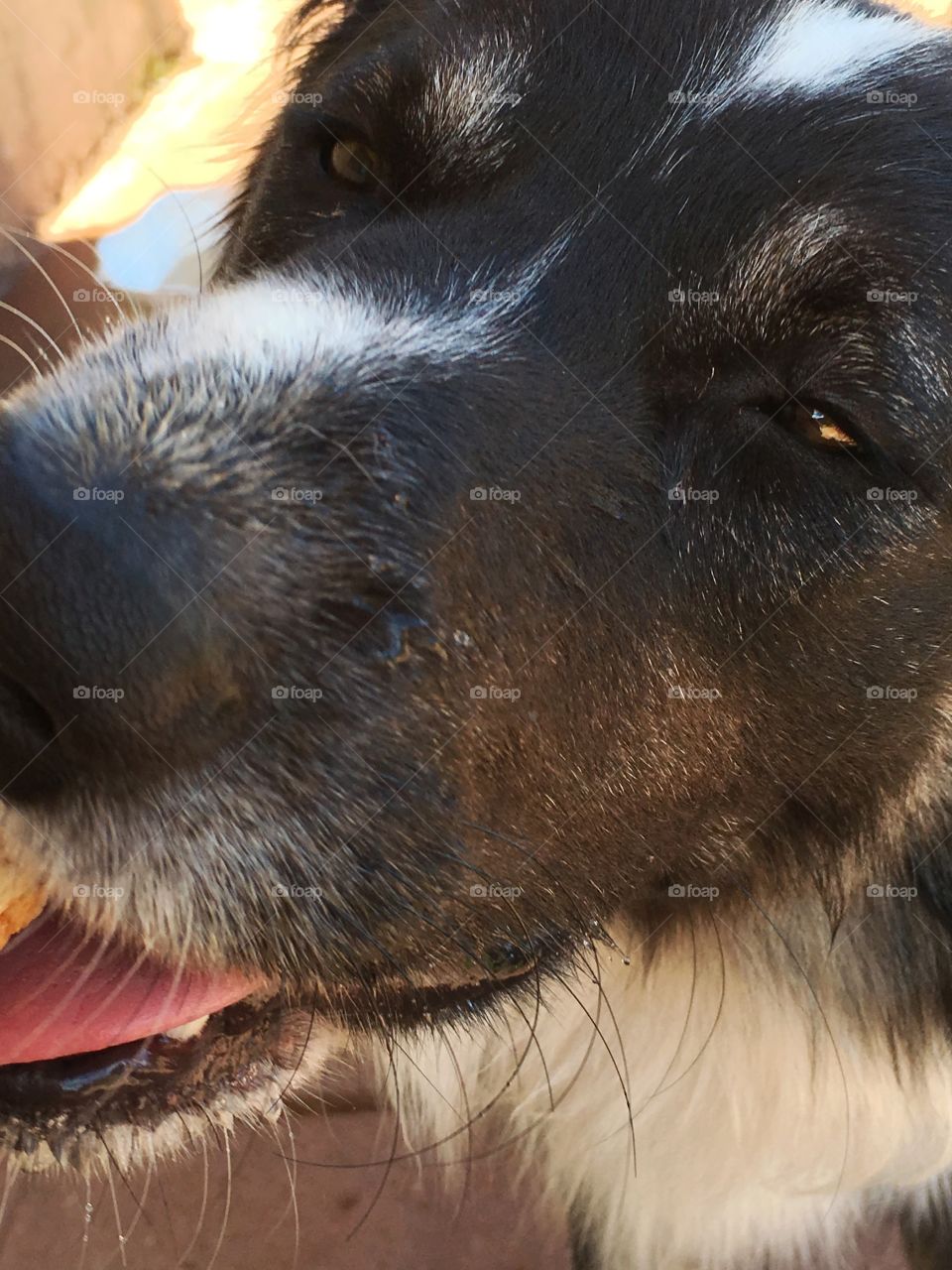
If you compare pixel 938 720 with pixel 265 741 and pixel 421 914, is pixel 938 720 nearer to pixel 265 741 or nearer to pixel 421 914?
pixel 421 914

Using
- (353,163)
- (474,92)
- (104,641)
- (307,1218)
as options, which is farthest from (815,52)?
(307,1218)

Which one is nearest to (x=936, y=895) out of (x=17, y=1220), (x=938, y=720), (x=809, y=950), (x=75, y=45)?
(x=809, y=950)

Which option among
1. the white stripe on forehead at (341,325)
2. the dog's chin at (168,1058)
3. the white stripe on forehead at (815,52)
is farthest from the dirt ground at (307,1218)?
the white stripe on forehead at (815,52)

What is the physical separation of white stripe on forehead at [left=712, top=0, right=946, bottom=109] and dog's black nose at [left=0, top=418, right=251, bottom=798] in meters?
0.83

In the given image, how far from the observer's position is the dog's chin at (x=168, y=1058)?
47.4 inches

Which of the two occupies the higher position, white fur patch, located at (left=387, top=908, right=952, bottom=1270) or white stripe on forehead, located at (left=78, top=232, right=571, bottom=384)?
white stripe on forehead, located at (left=78, top=232, right=571, bottom=384)

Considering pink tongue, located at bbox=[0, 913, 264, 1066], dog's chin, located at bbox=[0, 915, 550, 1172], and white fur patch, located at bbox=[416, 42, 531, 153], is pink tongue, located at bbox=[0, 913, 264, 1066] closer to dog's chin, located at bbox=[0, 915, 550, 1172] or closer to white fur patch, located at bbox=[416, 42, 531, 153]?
dog's chin, located at bbox=[0, 915, 550, 1172]

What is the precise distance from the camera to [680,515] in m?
1.22

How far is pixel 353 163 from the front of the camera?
1492 millimetres

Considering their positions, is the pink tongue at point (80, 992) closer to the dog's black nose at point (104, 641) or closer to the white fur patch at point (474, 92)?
the dog's black nose at point (104, 641)

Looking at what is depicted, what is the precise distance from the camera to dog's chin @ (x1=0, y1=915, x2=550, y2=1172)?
3.95 feet

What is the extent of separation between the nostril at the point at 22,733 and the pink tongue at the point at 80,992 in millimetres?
283


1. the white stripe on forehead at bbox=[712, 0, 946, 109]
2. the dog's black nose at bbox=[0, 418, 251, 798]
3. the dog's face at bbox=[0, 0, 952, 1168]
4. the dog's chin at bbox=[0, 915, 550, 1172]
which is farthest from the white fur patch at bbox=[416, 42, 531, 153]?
the dog's chin at bbox=[0, 915, 550, 1172]

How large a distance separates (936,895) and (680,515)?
2.49 ft
